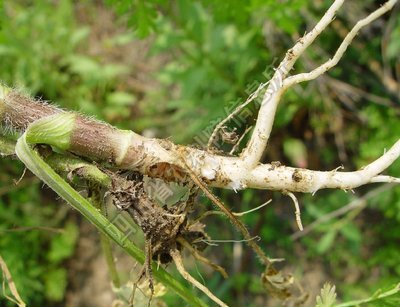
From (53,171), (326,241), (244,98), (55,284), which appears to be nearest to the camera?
(53,171)

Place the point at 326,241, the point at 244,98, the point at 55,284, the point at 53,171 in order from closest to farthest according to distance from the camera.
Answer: the point at 53,171
the point at 244,98
the point at 326,241
the point at 55,284

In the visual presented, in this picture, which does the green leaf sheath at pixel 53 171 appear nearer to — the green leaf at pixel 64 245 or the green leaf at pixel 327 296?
the green leaf at pixel 327 296

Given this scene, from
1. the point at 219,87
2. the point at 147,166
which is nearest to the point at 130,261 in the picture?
the point at 219,87

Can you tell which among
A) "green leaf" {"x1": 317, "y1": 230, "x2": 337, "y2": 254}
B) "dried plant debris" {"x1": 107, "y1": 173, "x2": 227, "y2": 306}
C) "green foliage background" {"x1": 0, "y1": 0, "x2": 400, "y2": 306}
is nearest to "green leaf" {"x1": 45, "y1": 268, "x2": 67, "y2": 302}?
"green foliage background" {"x1": 0, "y1": 0, "x2": 400, "y2": 306}

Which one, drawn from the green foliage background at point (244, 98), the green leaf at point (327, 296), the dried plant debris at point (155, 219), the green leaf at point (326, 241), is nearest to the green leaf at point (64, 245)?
the green foliage background at point (244, 98)

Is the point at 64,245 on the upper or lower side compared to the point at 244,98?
lower

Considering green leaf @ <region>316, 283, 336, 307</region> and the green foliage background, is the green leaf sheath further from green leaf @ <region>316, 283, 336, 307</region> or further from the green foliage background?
the green foliage background

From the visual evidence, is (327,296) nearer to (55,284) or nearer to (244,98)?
(244,98)

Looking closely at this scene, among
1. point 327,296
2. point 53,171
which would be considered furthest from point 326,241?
point 53,171
